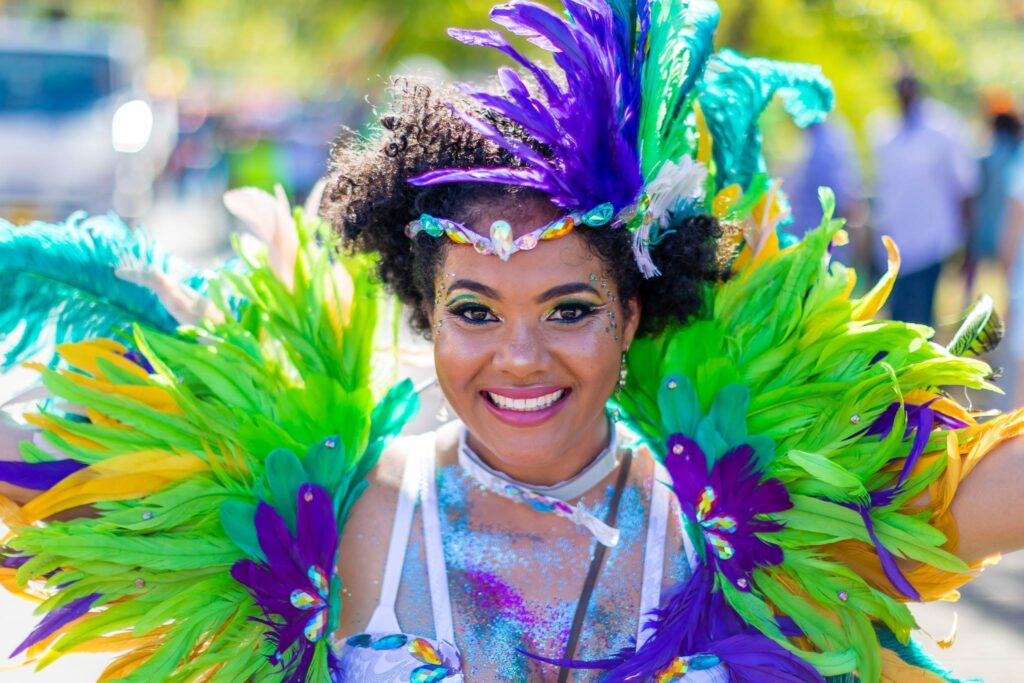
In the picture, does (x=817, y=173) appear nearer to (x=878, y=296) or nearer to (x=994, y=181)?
(x=994, y=181)

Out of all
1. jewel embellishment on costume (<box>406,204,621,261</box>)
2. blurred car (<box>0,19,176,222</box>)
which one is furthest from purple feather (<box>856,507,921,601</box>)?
blurred car (<box>0,19,176,222</box>)

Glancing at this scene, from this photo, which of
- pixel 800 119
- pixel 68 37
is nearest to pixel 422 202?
pixel 800 119

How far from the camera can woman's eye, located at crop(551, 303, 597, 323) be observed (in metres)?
2.34

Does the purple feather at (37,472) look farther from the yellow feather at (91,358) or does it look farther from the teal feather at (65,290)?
the teal feather at (65,290)

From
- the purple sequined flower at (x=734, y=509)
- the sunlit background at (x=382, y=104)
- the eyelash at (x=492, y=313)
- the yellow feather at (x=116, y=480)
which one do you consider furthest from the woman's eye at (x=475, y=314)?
the sunlit background at (x=382, y=104)

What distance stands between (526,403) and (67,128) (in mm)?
9466

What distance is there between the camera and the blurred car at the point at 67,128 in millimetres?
10023

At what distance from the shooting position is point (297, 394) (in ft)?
8.27

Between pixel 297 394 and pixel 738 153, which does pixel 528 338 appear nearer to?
pixel 297 394

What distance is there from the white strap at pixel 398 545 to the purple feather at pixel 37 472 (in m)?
0.58

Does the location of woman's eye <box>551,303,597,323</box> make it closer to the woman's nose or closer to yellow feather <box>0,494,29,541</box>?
the woman's nose

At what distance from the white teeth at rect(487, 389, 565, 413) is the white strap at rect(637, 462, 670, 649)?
0.88 ft

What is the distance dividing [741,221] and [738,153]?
16 centimetres

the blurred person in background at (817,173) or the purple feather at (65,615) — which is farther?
the blurred person in background at (817,173)
